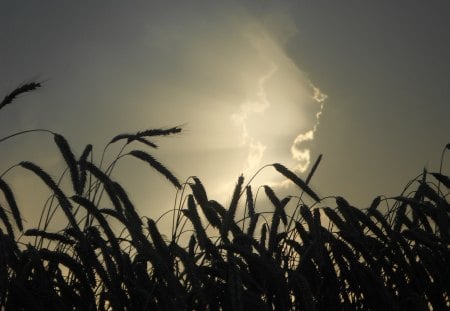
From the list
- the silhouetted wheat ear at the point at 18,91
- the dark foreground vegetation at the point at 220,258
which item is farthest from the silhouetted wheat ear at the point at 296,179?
the silhouetted wheat ear at the point at 18,91

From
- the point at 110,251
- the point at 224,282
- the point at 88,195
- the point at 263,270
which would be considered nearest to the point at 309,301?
the point at 263,270

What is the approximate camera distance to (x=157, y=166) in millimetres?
4348

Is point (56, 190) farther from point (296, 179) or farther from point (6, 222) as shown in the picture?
point (296, 179)

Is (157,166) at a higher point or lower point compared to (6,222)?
higher

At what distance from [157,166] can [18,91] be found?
4.35 feet

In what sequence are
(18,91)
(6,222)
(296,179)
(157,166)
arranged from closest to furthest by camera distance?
(18,91)
(6,222)
(296,179)
(157,166)

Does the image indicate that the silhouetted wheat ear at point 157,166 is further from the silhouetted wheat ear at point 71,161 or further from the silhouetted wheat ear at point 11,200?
the silhouetted wheat ear at point 11,200

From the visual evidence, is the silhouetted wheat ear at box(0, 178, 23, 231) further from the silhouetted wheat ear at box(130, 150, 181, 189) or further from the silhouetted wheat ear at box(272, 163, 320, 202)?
the silhouetted wheat ear at box(272, 163, 320, 202)

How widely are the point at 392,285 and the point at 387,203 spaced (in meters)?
0.88

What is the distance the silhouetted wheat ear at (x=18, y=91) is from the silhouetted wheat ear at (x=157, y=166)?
3.80ft

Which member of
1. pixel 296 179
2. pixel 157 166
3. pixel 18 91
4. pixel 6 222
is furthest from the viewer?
pixel 157 166

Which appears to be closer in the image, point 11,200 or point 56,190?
point 56,190

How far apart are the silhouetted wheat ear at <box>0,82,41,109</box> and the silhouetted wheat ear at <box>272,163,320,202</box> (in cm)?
187

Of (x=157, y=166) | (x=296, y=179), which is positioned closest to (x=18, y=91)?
(x=157, y=166)
